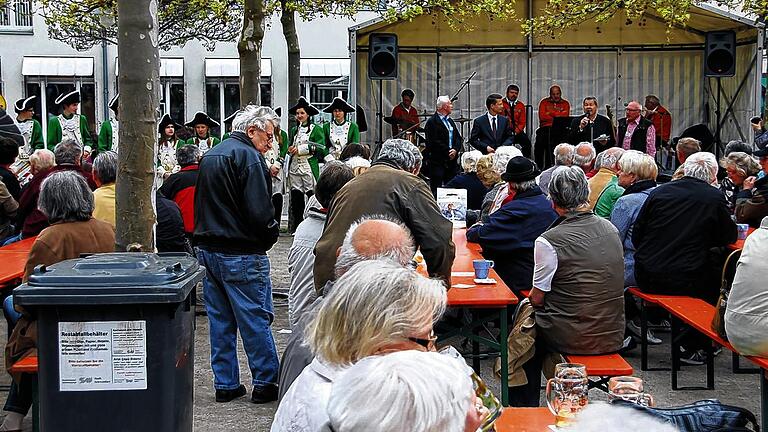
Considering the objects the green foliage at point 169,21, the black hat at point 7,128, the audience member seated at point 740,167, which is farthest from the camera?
the green foliage at point 169,21

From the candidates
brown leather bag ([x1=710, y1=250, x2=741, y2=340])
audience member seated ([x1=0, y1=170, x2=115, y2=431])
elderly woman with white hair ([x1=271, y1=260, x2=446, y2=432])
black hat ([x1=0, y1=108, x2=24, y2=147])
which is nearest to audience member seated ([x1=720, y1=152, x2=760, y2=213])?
brown leather bag ([x1=710, y1=250, x2=741, y2=340])

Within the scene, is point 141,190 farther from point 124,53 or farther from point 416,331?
point 416,331

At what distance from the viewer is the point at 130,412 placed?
4.40 meters

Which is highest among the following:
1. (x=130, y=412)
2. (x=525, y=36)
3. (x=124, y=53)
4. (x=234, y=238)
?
(x=525, y=36)

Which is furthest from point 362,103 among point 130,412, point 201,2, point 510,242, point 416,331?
point 416,331

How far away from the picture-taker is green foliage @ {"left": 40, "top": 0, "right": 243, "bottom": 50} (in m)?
21.9

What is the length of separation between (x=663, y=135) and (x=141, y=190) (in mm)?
14065

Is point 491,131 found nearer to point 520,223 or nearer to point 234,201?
point 520,223

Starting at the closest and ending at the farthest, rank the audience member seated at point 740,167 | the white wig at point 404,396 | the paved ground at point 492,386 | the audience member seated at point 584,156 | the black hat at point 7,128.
A: 1. the white wig at point 404,396
2. the paved ground at point 492,386
3. the audience member seated at point 740,167
4. the audience member seated at point 584,156
5. the black hat at point 7,128

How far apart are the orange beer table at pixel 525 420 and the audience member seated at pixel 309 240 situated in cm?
232

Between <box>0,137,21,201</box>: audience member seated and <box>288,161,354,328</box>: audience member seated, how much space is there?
4635 millimetres

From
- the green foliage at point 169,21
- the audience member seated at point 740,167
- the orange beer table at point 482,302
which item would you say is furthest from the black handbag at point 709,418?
the green foliage at point 169,21

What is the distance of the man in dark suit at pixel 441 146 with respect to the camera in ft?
54.0

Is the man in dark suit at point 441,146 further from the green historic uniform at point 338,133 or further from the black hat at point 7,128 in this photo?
the black hat at point 7,128
